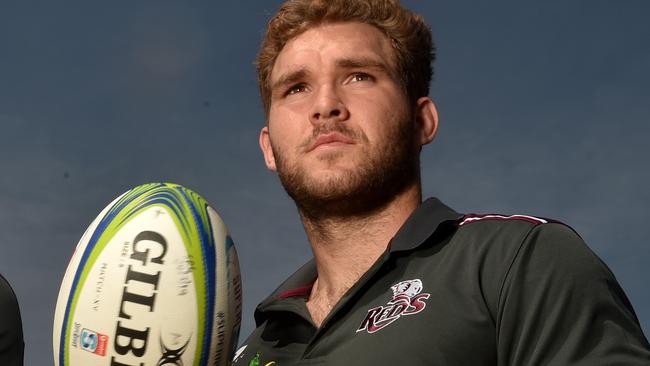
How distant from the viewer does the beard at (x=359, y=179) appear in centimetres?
371

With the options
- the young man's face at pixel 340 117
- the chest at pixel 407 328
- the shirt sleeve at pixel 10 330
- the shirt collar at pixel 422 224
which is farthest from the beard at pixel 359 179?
the shirt sleeve at pixel 10 330

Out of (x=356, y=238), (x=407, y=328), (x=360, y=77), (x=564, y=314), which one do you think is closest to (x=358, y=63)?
(x=360, y=77)

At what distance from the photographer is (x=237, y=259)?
12.0 ft

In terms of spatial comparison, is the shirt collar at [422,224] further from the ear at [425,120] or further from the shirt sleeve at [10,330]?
the shirt sleeve at [10,330]

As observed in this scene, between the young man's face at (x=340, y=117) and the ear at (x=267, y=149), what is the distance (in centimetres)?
49

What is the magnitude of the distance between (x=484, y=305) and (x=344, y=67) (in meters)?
1.58

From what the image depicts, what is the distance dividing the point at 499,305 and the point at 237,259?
1.34 meters

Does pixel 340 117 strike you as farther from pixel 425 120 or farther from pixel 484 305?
pixel 484 305

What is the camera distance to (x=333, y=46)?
4.08 meters

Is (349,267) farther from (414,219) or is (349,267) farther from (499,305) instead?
(499,305)

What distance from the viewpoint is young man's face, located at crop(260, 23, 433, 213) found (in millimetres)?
3721

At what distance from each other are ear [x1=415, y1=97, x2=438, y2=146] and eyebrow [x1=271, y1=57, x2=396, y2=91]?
35 centimetres

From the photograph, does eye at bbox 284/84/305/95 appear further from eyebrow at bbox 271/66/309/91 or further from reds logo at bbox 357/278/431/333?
reds logo at bbox 357/278/431/333

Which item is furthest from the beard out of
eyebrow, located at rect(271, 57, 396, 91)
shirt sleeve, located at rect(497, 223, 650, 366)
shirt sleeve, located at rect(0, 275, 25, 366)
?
shirt sleeve, located at rect(0, 275, 25, 366)
